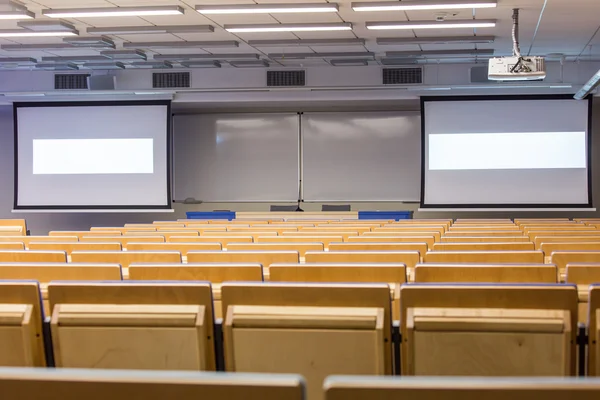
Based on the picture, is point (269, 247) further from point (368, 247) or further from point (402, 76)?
point (402, 76)

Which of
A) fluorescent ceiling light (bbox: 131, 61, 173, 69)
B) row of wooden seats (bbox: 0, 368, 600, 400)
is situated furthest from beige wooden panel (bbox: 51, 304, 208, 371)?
fluorescent ceiling light (bbox: 131, 61, 173, 69)

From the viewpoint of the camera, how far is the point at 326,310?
2.06 m

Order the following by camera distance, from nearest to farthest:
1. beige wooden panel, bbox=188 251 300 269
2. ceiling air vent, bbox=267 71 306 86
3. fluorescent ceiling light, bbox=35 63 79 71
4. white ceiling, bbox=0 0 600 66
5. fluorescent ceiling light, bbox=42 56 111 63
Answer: beige wooden panel, bbox=188 251 300 269
white ceiling, bbox=0 0 600 66
fluorescent ceiling light, bbox=42 56 111 63
fluorescent ceiling light, bbox=35 63 79 71
ceiling air vent, bbox=267 71 306 86

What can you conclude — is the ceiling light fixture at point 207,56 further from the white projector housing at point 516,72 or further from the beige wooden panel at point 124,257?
the beige wooden panel at point 124,257

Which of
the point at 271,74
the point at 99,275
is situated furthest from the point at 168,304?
the point at 271,74

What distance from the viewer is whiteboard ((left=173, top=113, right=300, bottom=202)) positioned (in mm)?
15805

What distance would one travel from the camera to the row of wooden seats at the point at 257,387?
3.25 ft

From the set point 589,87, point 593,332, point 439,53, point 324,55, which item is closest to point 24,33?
point 324,55

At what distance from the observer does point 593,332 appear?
200 cm

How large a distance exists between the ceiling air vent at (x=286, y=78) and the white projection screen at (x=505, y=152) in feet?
8.79

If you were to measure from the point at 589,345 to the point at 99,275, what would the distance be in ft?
7.09

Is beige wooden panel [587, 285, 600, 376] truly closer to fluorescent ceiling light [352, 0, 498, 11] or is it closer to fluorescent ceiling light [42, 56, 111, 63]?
fluorescent ceiling light [352, 0, 498, 11]

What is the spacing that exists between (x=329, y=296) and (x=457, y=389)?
3.63 feet

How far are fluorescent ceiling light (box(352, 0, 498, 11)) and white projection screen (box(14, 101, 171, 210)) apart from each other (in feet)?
22.9
